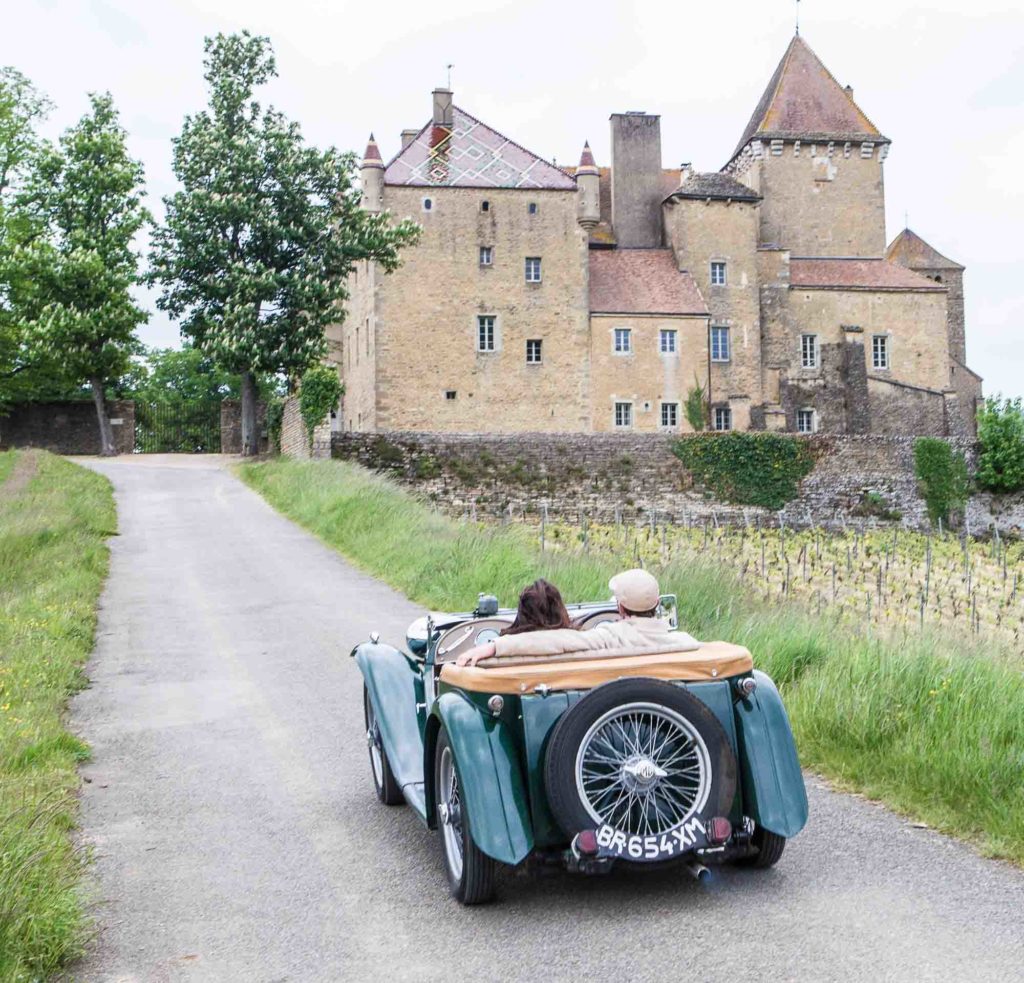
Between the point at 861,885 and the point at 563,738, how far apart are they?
57.6 inches

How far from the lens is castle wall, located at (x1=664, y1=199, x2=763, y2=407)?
48750 millimetres

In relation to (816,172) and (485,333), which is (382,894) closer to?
(485,333)

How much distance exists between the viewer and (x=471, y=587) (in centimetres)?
1377

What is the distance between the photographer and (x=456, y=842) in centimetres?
497

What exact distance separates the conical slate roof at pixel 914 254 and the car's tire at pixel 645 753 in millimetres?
60335

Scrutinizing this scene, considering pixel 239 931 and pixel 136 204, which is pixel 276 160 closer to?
pixel 136 204

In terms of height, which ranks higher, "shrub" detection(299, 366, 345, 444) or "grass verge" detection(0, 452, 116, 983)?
"shrub" detection(299, 366, 345, 444)

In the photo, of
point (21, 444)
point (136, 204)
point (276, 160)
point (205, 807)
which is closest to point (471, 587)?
point (205, 807)

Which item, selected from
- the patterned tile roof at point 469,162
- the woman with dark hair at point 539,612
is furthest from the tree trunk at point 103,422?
the woman with dark hair at point 539,612

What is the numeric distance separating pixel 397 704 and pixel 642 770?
1.88 metres

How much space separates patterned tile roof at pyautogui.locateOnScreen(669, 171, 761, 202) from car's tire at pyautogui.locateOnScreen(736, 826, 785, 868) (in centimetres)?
4681

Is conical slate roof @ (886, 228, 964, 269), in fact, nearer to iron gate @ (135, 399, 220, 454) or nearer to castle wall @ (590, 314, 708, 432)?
castle wall @ (590, 314, 708, 432)

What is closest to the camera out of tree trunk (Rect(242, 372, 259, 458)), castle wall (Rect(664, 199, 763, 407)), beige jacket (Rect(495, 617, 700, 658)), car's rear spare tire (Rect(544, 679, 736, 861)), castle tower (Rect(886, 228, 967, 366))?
car's rear spare tire (Rect(544, 679, 736, 861))

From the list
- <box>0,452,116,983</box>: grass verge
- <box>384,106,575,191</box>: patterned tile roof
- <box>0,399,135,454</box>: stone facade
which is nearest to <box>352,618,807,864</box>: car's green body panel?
<box>0,452,116,983</box>: grass verge
